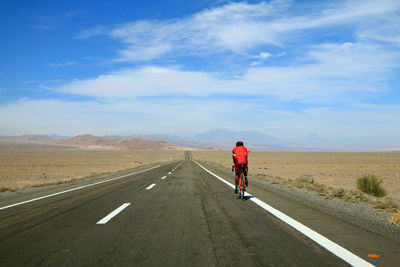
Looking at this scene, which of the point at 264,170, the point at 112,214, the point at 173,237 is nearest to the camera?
the point at 173,237

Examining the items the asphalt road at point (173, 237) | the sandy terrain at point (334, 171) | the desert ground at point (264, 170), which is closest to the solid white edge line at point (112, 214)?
the asphalt road at point (173, 237)

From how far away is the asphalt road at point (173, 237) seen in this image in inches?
159

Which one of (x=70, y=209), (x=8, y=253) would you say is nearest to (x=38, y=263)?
(x=8, y=253)

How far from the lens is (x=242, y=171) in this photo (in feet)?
32.1

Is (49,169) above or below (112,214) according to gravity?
below

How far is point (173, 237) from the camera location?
5.12 metres

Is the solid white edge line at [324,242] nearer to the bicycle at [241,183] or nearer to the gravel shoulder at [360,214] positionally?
the gravel shoulder at [360,214]

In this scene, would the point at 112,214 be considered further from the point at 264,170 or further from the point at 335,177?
the point at 264,170

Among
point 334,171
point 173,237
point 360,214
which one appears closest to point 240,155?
point 360,214

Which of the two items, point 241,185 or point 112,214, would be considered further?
point 241,185

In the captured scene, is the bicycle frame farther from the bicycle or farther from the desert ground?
the desert ground

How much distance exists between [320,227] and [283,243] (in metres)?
A: 1.51

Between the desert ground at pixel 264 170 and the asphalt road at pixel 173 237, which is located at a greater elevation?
the asphalt road at pixel 173 237

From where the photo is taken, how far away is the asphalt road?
4047 mm
